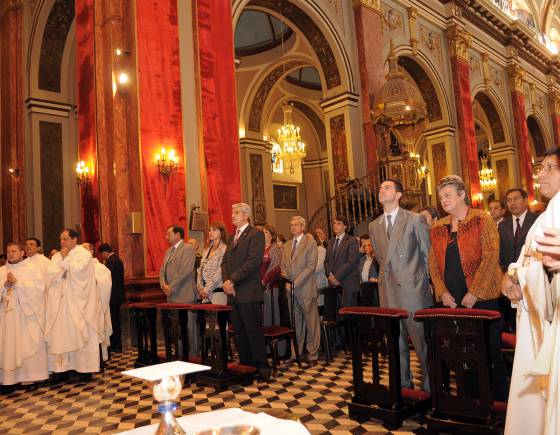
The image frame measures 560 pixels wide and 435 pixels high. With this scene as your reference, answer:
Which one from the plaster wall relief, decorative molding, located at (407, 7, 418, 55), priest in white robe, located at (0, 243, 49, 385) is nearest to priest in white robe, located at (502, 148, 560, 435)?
priest in white robe, located at (0, 243, 49, 385)

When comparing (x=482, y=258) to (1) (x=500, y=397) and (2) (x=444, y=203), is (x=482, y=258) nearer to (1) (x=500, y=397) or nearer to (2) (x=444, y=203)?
(2) (x=444, y=203)

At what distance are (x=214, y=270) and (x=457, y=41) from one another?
14.1 metres

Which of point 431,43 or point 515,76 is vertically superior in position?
point 515,76

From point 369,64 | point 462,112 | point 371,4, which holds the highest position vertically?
point 371,4

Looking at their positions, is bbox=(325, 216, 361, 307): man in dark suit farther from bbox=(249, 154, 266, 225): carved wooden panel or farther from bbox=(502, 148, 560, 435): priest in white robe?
bbox=(249, 154, 266, 225): carved wooden panel

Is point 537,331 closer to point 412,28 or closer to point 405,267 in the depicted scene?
point 405,267

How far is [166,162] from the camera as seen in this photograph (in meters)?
8.08

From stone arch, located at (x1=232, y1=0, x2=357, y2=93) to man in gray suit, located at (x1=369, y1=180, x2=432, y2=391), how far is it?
8855mm

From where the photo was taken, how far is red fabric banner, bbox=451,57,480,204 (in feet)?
54.3

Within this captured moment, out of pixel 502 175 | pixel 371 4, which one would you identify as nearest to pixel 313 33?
pixel 371 4

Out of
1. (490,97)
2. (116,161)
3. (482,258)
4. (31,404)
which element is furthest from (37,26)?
(490,97)

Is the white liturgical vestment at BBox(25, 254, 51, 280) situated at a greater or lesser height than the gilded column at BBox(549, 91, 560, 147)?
lesser

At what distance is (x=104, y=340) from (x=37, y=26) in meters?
8.10

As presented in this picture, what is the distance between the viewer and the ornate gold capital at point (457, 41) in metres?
16.6
